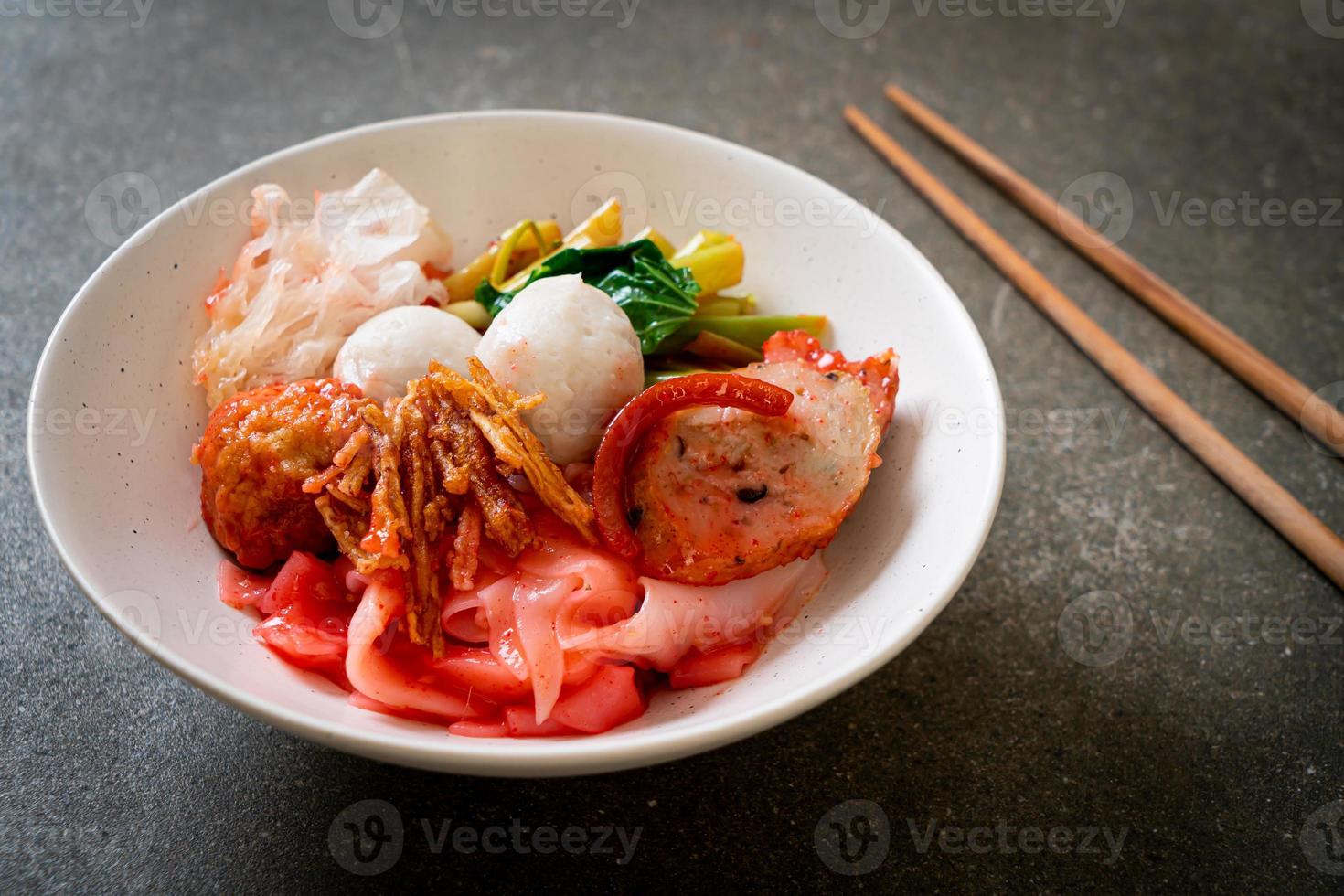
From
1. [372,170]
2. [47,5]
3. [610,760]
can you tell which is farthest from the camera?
[47,5]

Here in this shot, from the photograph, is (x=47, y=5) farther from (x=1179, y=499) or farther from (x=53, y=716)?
(x=1179, y=499)

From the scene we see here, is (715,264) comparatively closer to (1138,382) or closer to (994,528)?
(994,528)

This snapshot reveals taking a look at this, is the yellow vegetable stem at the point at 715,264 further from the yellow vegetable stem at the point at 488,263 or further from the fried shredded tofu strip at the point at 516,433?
the fried shredded tofu strip at the point at 516,433

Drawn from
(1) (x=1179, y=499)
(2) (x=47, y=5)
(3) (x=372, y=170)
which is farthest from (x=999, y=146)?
(2) (x=47, y=5)

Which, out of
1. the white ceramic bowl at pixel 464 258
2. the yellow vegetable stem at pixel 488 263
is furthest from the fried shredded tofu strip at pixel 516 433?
the yellow vegetable stem at pixel 488 263

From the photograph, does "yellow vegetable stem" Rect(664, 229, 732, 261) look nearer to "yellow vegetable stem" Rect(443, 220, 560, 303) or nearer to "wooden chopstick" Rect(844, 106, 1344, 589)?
"yellow vegetable stem" Rect(443, 220, 560, 303)

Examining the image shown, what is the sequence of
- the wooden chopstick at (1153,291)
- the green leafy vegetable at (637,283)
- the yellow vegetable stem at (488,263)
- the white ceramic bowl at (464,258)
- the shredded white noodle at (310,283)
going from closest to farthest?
the white ceramic bowl at (464,258)
the shredded white noodle at (310,283)
the green leafy vegetable at (637,283)
the yellow vegetable stem at (488,263)
the wooden chopstick at (1153,291)
